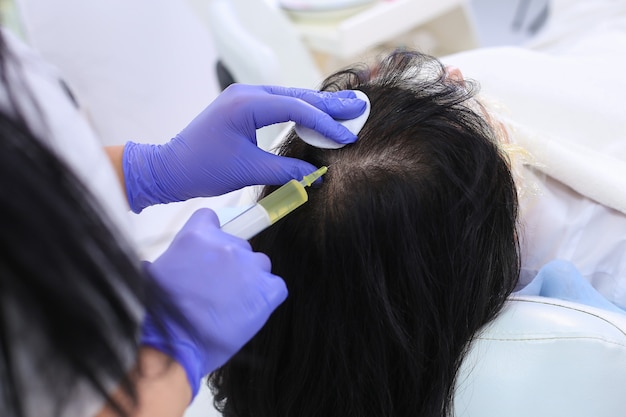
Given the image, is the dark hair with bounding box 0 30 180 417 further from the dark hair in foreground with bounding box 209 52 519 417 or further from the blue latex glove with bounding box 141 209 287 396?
the dark hair in foreground with bounding box 209 52 519 417

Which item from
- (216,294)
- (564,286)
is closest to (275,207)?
(216,294)

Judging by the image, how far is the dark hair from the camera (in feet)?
1.25

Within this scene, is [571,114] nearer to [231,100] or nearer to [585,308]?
[585,308]

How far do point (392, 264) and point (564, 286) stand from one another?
1.16 ft

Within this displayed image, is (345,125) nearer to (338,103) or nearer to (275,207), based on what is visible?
(338,103)

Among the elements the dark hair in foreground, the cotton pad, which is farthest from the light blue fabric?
the cotton pad

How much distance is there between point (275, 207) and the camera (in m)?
0.67

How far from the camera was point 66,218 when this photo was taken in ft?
1.33

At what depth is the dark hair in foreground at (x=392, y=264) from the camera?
0.66 metres

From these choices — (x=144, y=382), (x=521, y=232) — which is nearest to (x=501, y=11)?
(x=521, y=232)

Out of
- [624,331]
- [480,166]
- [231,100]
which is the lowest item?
[624,331]

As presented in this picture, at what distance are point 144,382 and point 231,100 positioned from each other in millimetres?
456

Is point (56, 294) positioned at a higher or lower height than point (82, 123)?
lower

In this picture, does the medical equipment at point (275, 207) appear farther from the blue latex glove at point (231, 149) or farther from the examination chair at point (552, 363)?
the examination chair at point (552, 363)
